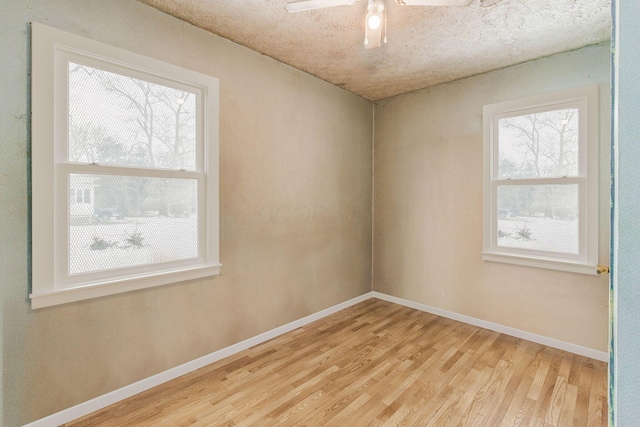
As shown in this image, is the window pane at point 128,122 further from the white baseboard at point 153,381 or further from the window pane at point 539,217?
the window pane at point 539,217

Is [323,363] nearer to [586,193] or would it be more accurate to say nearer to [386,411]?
[386,411]

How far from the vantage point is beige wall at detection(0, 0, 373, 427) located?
65.8 inches

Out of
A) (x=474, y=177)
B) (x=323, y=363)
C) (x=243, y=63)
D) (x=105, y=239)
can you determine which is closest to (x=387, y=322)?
(x=323, y=363)

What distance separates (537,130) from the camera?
9.30 ft

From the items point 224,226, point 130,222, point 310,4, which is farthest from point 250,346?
point 310,4

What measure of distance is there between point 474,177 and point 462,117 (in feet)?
2.29

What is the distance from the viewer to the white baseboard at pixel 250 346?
73.0 inches

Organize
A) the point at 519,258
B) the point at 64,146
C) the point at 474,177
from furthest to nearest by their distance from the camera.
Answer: the point at 474,177
the point at 519,258
the point at 64,146

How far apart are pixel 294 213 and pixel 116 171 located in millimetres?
1637

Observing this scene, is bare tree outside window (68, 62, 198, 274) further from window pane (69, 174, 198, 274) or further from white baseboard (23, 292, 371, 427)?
white baseboard (23, 292, 371, 427)

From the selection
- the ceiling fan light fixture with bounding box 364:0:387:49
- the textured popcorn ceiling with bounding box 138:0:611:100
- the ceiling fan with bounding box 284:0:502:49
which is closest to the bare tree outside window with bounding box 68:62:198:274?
the textured popcorn ceiling with bounding box 138:0:611:100

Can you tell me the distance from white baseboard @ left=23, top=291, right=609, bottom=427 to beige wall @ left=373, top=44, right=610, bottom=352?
0.06 m

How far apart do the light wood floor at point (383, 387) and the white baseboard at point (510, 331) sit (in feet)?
0.24

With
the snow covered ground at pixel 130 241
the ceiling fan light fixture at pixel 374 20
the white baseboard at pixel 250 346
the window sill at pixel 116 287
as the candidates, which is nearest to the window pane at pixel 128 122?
the snow covered ground at pixel 130 241
